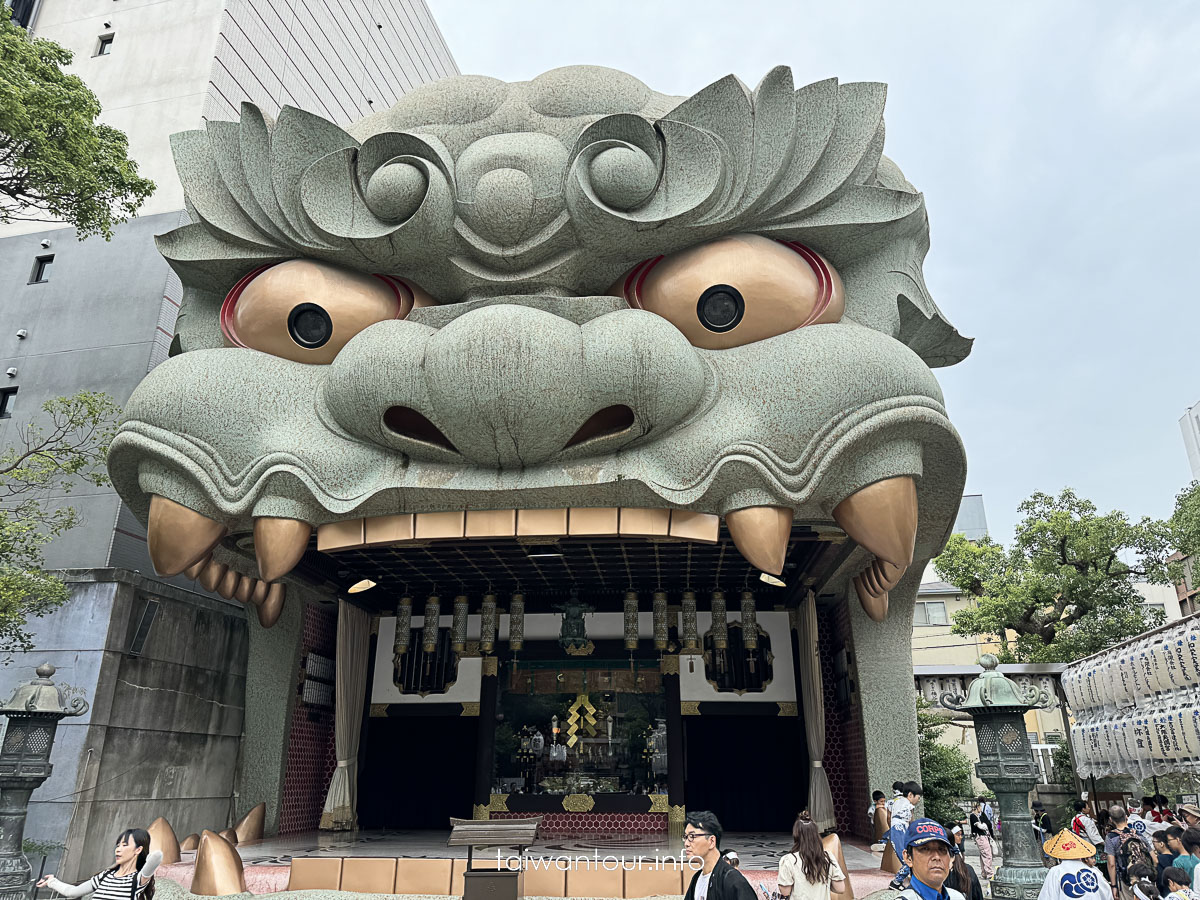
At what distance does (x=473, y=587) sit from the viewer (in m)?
12.2

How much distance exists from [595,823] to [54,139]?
10.2 meters

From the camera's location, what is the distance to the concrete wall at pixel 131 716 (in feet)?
29.8

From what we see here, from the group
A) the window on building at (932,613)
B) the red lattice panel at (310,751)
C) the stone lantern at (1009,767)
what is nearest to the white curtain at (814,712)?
the stone lantern at (1009,767)

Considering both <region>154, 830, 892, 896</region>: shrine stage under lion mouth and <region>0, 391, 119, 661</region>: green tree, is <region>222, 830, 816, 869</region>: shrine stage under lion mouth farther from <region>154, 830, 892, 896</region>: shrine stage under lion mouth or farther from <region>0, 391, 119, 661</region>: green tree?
<region>0, 391, 119, 661</region>: green tree

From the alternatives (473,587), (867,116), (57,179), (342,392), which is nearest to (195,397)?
(342,392)

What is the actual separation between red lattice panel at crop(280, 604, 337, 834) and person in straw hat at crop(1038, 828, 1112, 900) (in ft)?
31.1

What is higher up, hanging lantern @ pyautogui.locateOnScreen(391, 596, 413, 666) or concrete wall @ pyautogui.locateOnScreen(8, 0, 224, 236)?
concrete wall @ pyautogui.locateOnScreen(8, 0, 224, 236)

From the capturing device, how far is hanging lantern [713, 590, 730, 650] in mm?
11195

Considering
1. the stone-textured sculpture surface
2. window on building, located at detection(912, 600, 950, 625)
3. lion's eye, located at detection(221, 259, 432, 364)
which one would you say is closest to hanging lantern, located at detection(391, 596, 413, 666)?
the stone-textured sculpture surface

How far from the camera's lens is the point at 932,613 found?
3356cm

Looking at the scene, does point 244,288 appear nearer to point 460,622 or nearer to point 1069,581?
point 460,622

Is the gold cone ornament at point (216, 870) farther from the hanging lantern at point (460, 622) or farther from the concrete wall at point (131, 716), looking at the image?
the hanging lantern at point (460, 622)

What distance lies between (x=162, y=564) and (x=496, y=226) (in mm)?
4480

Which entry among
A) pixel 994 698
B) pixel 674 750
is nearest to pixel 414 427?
pixel 994 698
